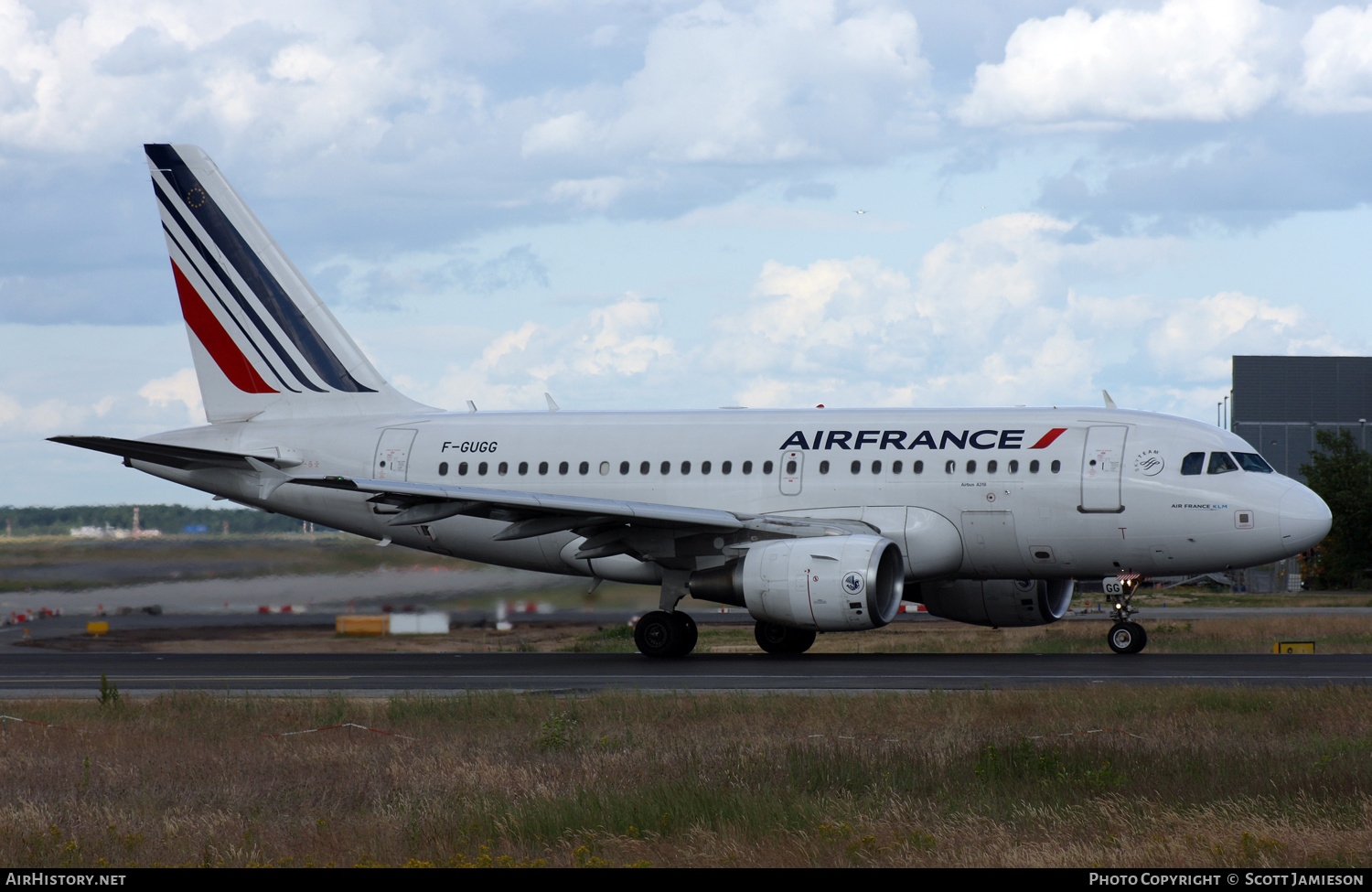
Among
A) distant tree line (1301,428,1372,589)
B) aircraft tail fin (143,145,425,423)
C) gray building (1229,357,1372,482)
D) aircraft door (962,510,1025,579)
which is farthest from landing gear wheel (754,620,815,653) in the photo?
gray building (1229,357,1372,482)

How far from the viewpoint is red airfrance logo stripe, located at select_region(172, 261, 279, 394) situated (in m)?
29.3

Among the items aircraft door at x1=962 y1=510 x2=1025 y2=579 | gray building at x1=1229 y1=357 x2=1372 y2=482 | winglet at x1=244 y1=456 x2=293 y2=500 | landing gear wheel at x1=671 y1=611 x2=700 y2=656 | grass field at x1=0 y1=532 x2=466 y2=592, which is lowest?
landing gear wheel at x1=671 y1=611 x2=700 y2=656

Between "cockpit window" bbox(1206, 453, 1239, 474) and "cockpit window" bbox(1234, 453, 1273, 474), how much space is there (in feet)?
0.52

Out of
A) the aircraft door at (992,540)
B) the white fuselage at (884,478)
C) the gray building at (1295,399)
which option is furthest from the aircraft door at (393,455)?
the gray building at (1295,399)

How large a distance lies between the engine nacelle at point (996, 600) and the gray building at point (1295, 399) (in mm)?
75048

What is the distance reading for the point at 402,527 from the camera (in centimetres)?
2766

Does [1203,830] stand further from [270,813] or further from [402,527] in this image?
[402,527]

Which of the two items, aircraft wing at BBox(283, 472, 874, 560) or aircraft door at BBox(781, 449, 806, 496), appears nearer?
aircraft wing at BBox(283, 472, 874, 560)

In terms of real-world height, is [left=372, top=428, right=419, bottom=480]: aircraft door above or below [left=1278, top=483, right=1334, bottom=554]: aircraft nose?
above

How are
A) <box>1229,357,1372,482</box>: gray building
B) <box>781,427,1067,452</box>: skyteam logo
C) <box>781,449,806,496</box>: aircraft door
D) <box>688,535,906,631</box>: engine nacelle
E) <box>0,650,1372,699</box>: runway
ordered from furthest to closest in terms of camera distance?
<box>1229,357,1372,482</box>: gray building < <box>781,449,806,496</box>: aircraft door < <box>781,427,1067,452</box>: skyteam logo < <box>688,535,906,631</box>: engine nacelle < <box>0,650,1372,699</box>: runway

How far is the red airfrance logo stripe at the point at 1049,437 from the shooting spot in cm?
2348

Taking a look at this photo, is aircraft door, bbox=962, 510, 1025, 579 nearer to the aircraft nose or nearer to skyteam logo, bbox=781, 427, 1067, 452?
skyteam logo, bbox=781, 427, 1067, 452

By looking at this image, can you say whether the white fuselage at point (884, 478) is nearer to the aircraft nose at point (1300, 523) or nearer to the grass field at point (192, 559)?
the aircraft nose at point (1300, 523)
